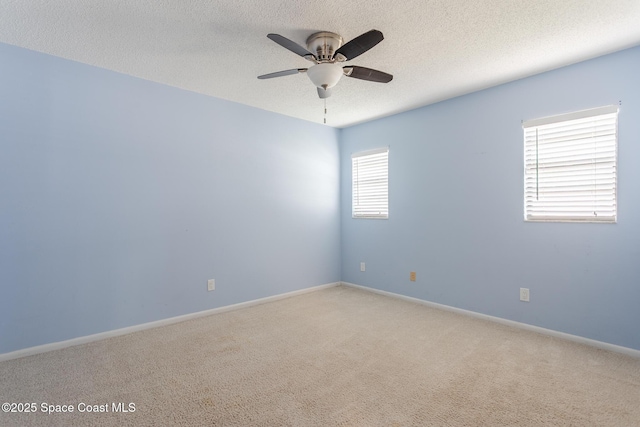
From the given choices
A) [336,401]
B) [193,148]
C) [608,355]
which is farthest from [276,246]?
[608,355]

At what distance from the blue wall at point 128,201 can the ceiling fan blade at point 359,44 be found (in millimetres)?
1951

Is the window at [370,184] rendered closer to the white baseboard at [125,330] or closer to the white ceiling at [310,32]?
the white ceiling at [310,32]

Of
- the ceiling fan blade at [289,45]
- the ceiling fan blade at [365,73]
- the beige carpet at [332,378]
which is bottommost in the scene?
the beige carpet at [332,378]

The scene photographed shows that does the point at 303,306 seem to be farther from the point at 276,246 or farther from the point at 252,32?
the point at 252,32

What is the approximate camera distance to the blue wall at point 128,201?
2459mm

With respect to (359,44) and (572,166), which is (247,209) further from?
(572,166)

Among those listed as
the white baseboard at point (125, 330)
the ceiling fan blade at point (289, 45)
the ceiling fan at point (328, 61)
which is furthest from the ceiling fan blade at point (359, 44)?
the white baseboard at point (125, 330)

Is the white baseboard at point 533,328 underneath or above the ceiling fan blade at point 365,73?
underneath

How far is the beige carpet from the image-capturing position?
1.74 metres

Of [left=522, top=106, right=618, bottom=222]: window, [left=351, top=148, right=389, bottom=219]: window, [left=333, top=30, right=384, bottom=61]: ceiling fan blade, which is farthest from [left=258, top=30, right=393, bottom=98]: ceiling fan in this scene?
[left=351, top=148, right=389, bottom=219]: window

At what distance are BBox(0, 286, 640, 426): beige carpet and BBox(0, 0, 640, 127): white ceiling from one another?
7.87 feet

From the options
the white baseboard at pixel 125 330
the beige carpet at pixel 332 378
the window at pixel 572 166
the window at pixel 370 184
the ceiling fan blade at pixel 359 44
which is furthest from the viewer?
the window at pixel 370 184

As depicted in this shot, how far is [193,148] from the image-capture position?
3.37 m

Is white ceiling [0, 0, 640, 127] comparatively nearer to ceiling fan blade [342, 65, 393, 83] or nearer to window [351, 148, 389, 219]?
ceiling fan blade [342, 65, 393, 83]
